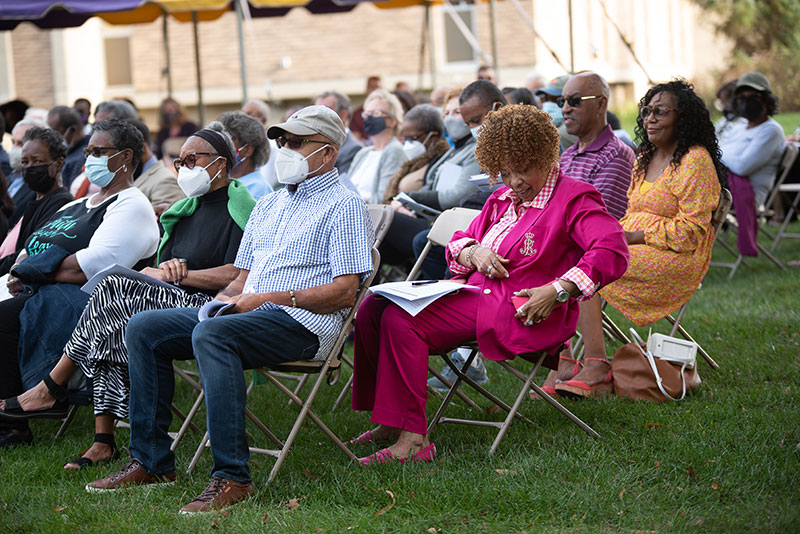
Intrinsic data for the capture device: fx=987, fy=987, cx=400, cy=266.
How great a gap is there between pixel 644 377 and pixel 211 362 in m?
2.34

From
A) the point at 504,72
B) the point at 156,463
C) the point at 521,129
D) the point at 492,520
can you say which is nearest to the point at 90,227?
the point at 156,463

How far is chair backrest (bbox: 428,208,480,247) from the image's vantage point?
17.3 ft

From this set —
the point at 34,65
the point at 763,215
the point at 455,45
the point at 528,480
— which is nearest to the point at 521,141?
the point at 528,480

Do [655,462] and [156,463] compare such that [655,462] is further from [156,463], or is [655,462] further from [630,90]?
[630,90]

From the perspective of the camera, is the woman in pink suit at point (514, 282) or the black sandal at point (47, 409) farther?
the black sandal at point (47, 409)

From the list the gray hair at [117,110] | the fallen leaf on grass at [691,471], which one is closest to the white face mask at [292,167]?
the fallen leaf on grass at [691,471]

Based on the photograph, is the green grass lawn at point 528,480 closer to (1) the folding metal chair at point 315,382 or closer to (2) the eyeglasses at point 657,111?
(1) the folding metal chair at point 315,382

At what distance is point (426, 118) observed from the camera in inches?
297

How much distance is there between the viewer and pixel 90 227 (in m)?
5.51

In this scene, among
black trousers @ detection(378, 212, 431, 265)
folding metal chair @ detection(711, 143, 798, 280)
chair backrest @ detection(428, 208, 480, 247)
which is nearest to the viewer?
chair backrest @ detection(428, 208, 480, 247)

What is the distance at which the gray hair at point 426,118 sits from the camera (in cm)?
753

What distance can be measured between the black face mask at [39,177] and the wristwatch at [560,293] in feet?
11.5

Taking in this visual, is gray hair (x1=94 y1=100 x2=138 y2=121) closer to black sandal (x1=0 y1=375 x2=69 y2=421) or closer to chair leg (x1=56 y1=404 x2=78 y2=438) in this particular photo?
chair leg (x1=56 y1=404 x2=78 y2=438)

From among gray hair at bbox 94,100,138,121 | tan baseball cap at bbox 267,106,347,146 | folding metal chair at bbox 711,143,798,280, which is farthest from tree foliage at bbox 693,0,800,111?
tan baseball cap at bbox 267,106,347,146
